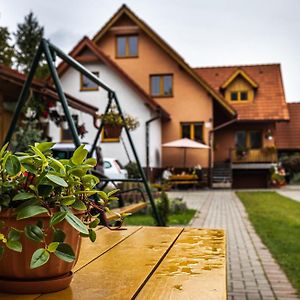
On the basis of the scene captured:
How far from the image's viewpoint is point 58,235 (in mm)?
1239

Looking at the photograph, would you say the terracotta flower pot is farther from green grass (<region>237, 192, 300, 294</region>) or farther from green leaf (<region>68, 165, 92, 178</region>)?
green grass (<region>237, 192, 300, 294</region>)

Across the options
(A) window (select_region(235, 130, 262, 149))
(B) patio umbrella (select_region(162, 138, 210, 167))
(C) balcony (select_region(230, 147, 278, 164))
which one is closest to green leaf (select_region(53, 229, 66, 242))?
(B) patio umbrella (select_region(162, 138, 210, 167))

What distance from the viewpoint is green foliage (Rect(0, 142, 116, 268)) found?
121 centimetres

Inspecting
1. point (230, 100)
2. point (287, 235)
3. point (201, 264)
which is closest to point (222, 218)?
point (287, 235)

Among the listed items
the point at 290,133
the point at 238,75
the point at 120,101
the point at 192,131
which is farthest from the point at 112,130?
Result: the point at 290,133

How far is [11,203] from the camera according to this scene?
48.9 inches

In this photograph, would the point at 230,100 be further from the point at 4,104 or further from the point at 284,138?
the point at 4,104

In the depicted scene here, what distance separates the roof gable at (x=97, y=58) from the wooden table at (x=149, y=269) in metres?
19.8

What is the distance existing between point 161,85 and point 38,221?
24348 millimetres

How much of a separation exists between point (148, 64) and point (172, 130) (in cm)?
339

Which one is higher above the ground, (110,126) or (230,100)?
(230,100)

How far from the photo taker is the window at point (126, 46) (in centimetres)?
2527

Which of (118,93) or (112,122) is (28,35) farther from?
(112,122)

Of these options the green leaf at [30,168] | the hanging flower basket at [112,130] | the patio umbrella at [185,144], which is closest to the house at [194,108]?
the patio umbrella at [185,144]
